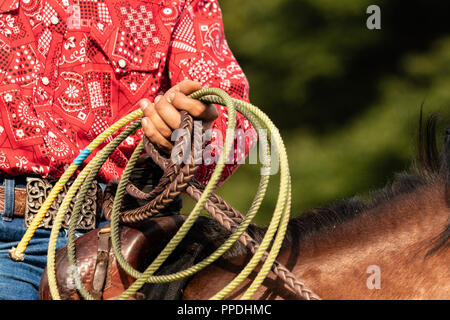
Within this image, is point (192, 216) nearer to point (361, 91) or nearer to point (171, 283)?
point (171, 283)

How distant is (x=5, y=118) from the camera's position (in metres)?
1.45

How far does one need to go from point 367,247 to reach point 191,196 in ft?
1.06

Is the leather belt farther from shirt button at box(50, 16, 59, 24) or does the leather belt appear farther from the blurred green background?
the blurred green background

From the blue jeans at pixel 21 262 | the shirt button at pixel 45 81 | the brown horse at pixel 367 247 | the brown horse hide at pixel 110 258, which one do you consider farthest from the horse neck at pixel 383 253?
the shirt button at pixel 45 81

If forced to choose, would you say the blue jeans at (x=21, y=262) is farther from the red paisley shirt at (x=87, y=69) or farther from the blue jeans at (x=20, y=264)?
the red paisley shirt at (x=87, y=69)

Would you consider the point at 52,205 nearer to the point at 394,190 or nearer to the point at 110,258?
the point at 110,258

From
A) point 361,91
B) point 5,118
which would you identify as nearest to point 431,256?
point 5,118

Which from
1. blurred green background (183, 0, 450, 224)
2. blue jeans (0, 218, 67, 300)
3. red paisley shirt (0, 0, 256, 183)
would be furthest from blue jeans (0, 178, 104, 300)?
blurred green background (183, 0, 450, 224)

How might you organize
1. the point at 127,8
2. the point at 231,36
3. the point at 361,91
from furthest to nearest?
the point at 231,36, the point at 361,91, the point at 127,8

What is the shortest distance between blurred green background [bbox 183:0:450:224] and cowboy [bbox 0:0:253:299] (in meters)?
2.67

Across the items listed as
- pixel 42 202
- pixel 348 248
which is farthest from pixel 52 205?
pixel 348 248

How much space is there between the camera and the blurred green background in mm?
4250

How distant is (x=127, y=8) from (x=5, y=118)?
384 millimetres

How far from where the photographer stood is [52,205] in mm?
1441
